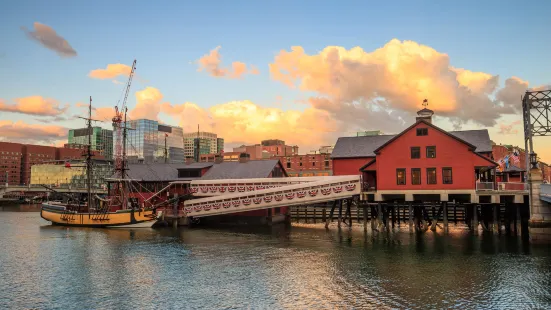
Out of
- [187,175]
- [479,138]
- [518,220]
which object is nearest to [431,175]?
[518,220]

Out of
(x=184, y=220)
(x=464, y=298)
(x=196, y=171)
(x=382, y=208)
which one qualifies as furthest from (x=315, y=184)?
(x=464, y=298)

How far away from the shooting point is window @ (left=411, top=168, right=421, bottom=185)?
163ft

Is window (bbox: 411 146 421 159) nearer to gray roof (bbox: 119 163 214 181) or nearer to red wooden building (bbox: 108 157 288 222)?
red wooden building (bbox: 108 157 288 222)

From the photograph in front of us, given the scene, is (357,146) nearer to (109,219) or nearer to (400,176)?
(400,176)

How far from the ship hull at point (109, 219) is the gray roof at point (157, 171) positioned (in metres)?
9.58

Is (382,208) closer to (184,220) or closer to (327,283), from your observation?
(184,220)

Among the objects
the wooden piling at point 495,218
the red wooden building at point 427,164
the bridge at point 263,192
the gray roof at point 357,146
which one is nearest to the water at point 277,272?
the red wooden building at point 427,164

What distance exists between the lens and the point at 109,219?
206 ft

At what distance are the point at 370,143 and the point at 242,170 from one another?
20.9 meters

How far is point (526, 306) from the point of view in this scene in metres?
23.2

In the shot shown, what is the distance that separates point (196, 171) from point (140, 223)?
46.9 ft

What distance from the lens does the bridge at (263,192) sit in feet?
176

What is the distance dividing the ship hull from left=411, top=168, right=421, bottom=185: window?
3504 cm

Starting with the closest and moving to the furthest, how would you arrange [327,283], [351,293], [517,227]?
1. [351,293]
2. [327,283]
3. [517,227]
